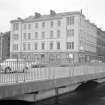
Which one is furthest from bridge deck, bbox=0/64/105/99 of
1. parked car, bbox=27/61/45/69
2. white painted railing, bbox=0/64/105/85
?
parked car, bbox=27/61/45/69

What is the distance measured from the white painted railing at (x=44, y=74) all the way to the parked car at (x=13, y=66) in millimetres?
209

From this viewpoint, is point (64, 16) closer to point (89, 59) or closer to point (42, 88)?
point (89, 59)

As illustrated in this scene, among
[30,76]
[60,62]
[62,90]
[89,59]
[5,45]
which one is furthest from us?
[5,45]

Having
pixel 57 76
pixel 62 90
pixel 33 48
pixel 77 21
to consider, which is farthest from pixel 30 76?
pixel 33 48

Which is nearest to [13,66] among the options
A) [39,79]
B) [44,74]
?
[39,79]

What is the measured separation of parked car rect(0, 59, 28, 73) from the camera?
8.19 meters

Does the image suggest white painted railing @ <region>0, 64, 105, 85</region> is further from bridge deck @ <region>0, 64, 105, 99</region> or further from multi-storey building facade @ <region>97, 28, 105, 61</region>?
multi-storey building facade @ <region>97, 28, 105, 61</region>

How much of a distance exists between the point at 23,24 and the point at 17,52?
28.2ft

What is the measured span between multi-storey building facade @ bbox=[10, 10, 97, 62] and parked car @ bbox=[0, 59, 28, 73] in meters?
39.1

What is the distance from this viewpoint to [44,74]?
1046cm

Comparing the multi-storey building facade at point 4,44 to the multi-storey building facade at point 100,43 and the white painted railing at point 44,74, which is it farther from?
the white painted railing at point 44,74

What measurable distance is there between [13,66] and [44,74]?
2241mm

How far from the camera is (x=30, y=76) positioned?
950 cm

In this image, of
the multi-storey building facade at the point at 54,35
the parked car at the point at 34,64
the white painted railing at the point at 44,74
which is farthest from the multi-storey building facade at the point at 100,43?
the parked car at the point at 34,64
